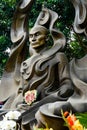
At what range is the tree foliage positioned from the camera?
9727 mm

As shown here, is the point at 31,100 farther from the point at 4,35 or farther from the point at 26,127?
the point at 4,35

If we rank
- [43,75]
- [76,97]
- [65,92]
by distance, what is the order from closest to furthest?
[76,97] < [65,92] < [43,75]

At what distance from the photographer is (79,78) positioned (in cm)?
477

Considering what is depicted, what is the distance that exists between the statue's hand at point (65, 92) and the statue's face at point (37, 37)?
2.64 feet

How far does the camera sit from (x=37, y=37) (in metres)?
5.35

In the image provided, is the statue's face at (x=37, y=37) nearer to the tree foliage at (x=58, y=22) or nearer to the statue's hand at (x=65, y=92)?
the statue's hand at (x=65, y=92)

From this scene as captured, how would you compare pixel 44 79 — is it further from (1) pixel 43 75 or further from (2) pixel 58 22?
(2) pixel 58 22

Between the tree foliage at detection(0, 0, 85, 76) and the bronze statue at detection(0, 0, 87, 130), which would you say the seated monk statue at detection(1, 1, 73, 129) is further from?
the tree foliage at detection(0, 0, 85, 76)

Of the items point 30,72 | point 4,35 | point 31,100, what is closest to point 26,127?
point 31,100

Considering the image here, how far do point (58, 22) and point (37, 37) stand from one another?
4454 millimetres

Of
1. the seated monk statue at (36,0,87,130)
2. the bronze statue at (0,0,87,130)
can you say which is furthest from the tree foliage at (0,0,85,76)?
the seated monk statue at (36,0,87,130)

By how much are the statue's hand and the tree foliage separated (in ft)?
15.8

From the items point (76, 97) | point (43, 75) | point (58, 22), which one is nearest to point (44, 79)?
point (43, 75)

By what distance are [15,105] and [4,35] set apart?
507 centimetres
